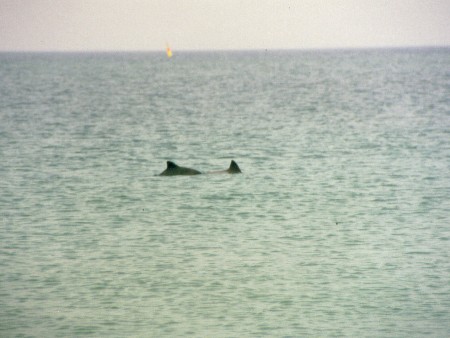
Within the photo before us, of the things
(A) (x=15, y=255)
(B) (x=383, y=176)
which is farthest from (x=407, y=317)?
(B) (x=383, y=176)

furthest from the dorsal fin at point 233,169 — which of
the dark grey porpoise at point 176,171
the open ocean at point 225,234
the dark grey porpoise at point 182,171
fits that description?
the dark grey porpoise at point 176,171

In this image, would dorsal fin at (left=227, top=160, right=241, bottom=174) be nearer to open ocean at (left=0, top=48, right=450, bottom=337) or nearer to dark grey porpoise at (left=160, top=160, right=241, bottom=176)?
dark grey porpoise at (left=160, top=160, right=241, bottom=176)

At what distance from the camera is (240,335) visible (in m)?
16.5

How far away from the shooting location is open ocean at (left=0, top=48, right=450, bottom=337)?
1745 cm

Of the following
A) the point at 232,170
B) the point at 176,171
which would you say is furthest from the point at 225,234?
the point at 232,170

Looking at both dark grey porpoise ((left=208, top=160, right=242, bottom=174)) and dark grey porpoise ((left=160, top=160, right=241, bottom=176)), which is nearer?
dark grey porpoise ((left=160, top=160, right=241, bottom=176))

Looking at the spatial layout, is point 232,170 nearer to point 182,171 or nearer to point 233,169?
point 233,169

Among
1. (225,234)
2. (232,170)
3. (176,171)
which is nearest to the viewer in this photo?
(225,234)

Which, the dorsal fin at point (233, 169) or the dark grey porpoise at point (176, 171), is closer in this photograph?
the dark grey porpoise at point (176, 171)

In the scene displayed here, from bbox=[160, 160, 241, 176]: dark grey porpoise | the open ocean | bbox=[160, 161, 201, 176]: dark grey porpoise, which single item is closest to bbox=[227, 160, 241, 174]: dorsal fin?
bbox=[160, 160, 241, 176]: dark grey porpoise

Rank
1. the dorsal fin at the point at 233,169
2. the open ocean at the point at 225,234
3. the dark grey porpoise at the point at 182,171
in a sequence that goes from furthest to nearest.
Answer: the dorsal fin at the point at 233,169, the dark grey porpoise at the point at 182,171, the open ocean at the point at 225,234

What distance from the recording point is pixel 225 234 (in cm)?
2389

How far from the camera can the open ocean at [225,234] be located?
17453 millimetres

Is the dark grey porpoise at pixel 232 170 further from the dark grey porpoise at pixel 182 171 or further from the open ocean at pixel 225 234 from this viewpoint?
the open ocean at pixel 225 234
